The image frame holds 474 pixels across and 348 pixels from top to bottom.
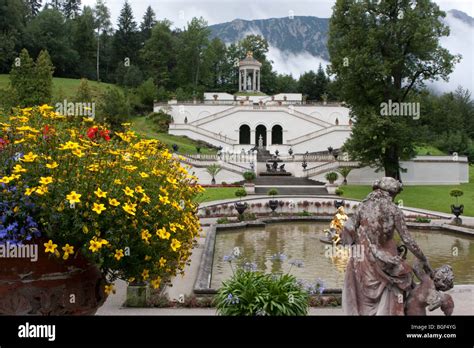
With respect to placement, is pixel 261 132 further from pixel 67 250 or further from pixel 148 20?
pixel 67 250

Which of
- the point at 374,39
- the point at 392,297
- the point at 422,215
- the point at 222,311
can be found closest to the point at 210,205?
the point at 422,215

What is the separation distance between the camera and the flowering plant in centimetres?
425

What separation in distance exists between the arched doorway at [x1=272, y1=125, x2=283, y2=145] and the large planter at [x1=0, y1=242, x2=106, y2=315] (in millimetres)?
55699

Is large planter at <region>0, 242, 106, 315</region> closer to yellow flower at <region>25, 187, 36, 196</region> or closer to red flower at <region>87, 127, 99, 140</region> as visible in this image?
yellow flower at <region>25, 187, 36, 196</region>

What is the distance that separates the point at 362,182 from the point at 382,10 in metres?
13.1

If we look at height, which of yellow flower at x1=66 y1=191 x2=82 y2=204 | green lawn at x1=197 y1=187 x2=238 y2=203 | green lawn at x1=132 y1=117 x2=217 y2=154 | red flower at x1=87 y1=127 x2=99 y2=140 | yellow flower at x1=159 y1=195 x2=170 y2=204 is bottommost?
green lawn at x1=197 y1=187 x2=238 y2=203

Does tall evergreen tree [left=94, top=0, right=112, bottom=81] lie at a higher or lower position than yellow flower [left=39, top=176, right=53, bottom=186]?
higher

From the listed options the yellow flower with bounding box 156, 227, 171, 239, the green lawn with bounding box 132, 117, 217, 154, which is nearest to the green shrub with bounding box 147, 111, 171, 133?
the green lawn with bounding box 132, 117, 217, 154

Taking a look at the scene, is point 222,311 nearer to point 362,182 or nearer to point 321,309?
point 321,309

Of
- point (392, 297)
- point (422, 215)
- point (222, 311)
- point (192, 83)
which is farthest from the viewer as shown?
point (192, 83)

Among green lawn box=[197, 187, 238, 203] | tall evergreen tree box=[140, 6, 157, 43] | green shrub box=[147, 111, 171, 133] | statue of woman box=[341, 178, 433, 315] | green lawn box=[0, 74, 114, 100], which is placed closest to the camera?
statue of woman box=[341, 178, 433, 315]

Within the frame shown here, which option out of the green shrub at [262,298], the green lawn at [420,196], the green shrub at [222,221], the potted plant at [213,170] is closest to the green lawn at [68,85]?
the potted plant at [213,170]

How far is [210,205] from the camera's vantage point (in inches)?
1065

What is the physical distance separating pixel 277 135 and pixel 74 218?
56.5m
